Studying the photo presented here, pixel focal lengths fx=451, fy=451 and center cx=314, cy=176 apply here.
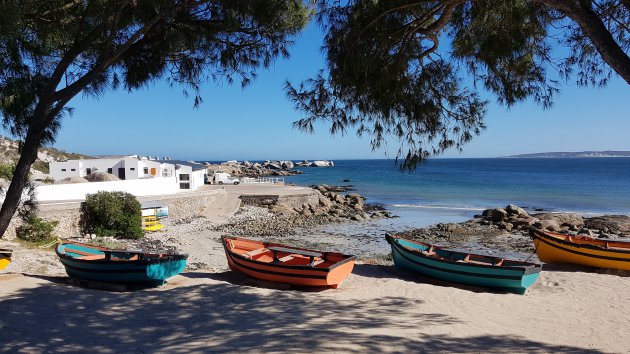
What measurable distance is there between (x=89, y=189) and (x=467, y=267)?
1746cm

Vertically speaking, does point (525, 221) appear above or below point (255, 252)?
below

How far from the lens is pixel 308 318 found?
6.50 m

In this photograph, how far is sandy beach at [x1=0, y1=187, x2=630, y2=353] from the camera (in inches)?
211

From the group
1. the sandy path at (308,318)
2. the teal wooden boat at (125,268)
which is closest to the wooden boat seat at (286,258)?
the sandy path at (308,318)

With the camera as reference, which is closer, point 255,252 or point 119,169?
point 255,252

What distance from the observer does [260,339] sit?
545cm

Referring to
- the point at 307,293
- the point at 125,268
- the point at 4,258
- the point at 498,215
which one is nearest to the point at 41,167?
the point at 4,258

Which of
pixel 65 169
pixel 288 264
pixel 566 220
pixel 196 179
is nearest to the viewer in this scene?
pixel 288 264

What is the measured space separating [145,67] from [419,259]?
22.3 feet

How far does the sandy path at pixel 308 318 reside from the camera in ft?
17.6

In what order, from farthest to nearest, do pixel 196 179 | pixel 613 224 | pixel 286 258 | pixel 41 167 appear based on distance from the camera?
pixel 41 167
pixel 196 179
pixel 613 224
pixel 286 258

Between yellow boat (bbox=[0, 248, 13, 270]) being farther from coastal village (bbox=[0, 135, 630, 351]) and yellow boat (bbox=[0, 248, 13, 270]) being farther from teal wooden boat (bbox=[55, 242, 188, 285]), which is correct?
teal wooden boat (bbox=[55, 242, 188, 285])

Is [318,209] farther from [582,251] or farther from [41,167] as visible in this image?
[41,167]

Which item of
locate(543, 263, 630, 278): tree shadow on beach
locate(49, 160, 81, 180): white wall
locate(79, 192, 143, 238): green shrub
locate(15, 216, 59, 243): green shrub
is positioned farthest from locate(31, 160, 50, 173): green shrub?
locate(543, 263, 630, 278): tree shadow on beach
